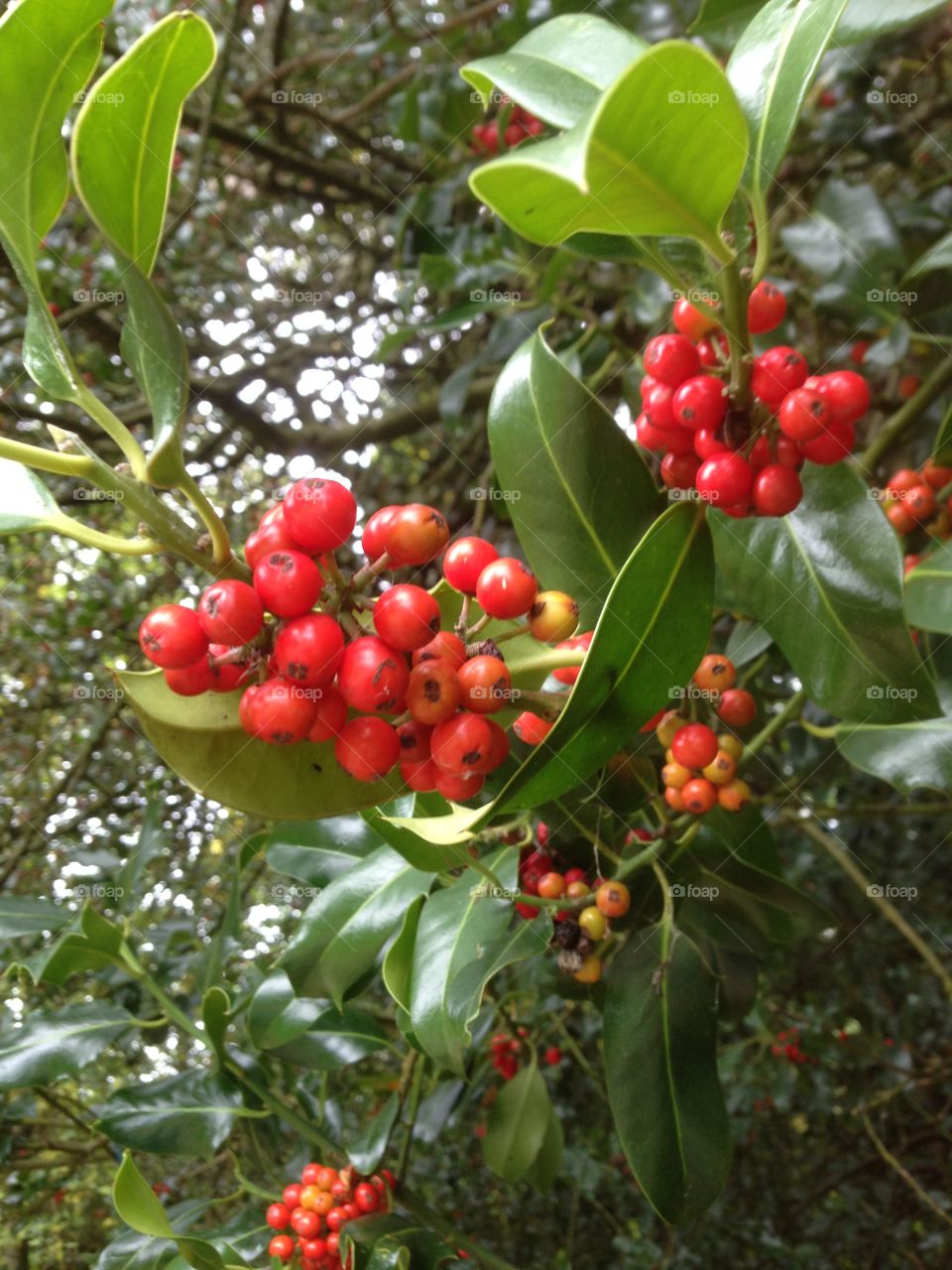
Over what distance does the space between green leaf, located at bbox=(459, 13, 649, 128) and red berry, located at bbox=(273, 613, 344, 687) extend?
0.38 m

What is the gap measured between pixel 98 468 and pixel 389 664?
0.23m

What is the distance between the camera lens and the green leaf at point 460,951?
856 millimetres

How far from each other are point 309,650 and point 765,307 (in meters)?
0.50

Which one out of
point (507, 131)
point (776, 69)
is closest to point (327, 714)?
point (776, 69)

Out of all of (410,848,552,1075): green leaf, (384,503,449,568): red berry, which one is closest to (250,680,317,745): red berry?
(384,503,449,568): red berry

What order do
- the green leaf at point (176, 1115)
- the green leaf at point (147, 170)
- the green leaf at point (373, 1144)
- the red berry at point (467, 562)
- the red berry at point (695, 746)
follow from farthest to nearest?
the green leaf at point (176, 1115) < the green leaf at point (373, 1144) < the red berry at point (695, 746) < the red berry at point (467, 562) < the green leaf at point (147, 170)

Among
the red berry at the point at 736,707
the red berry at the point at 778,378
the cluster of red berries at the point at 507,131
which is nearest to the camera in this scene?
the red berry at the point at 778,378

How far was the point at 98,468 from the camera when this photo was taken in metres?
0.58

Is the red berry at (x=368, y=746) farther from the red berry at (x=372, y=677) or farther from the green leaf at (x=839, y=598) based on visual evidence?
the green leaf at (x=839, y=598)

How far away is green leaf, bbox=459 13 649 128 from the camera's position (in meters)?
0.65

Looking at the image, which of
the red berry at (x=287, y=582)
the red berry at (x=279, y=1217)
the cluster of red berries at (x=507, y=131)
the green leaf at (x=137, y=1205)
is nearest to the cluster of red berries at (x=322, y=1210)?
the red berry at (x=279, y=1217)

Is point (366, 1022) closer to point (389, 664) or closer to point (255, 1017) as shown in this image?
point (255, 1017)

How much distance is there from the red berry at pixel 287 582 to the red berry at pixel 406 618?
0.05 m

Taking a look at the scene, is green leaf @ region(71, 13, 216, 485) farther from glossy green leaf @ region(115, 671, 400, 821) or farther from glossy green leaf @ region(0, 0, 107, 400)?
glossy green leaf @ region(115, 671, 400, 821)
